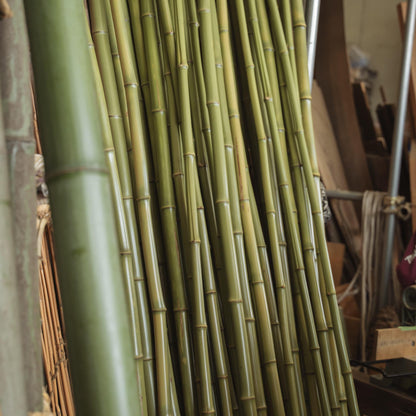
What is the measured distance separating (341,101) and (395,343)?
4.72 feet

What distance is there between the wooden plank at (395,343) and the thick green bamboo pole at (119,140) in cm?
54

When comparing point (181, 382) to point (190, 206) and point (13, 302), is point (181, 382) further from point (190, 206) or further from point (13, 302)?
point (13, 302)

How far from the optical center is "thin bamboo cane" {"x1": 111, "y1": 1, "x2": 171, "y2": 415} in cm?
77

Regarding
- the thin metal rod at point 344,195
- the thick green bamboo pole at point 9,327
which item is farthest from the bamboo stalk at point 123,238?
the thin metal rod at point 344,195

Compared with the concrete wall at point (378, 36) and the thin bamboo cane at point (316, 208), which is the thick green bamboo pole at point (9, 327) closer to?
the thin bamboo cane at point (316, 208)

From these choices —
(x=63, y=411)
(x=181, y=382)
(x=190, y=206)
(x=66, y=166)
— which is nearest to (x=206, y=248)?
(x=190, y=206)

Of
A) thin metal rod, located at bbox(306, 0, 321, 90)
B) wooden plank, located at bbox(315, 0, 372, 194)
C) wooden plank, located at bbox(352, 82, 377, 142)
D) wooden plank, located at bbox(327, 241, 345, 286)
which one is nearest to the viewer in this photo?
thin metal rod, located at bbox(306, 0, 321, 90)

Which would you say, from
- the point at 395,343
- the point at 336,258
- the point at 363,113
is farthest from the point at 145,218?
the point at 363,113

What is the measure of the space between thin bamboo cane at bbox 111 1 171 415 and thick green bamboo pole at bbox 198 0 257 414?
125mm

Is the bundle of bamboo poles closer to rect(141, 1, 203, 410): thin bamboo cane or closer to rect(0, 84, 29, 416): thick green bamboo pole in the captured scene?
rect(141, 1, 203, 410): thin bamboo cane

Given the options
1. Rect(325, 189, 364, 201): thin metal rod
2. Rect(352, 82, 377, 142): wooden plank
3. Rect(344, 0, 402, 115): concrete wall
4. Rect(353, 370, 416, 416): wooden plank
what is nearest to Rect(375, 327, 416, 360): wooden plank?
Rect(353, 370, 416, 416): wooden plank

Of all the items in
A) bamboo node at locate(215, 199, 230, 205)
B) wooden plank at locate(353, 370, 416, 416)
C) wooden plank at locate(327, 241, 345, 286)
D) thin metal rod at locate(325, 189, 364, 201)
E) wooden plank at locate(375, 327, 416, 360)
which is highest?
thin metal rod at locate(325, 189, 364, 201)

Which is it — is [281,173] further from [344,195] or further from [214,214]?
[344,195]

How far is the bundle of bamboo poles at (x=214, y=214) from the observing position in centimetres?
81
